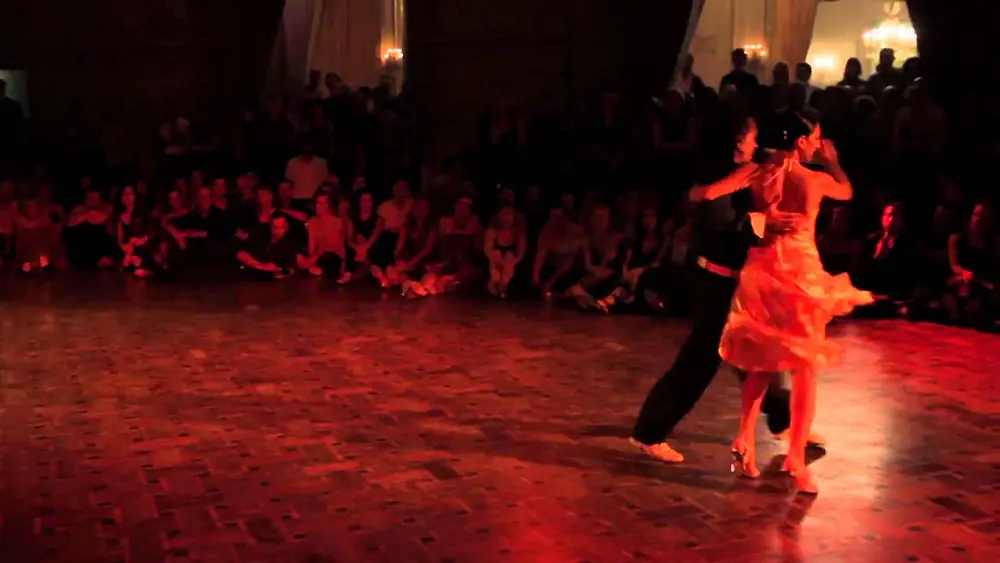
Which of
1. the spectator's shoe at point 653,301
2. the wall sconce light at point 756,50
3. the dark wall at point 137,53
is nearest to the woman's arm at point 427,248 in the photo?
the spectator's shoe at point 653,301

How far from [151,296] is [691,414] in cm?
581

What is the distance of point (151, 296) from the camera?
10133 millimetres

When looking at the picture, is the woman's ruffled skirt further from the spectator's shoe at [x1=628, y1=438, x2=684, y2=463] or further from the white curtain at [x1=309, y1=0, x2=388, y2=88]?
the white curtain at [x1=309, y1=0, x2=388, y2=88]

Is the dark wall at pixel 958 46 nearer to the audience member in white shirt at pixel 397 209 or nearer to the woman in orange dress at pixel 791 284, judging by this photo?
the audience member in white shirt at pixel 397 209

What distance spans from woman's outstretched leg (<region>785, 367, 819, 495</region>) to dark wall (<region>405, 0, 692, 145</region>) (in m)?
7.64

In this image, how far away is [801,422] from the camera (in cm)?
463

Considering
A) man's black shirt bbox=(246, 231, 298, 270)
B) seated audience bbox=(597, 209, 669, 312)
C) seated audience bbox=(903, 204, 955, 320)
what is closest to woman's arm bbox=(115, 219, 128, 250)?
man's black shirt bbox=(246, 231, 298, 270)

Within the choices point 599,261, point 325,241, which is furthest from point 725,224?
point 325,241

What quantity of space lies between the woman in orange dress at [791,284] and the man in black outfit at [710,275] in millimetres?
74

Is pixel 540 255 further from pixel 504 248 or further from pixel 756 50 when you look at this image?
pixel 756 50

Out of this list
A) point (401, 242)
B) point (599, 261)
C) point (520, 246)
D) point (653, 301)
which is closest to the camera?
point (653, 301)

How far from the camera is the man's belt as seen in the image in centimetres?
468

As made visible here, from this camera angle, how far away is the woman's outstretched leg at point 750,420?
4.83 meters

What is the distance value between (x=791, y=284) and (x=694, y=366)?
590mm
